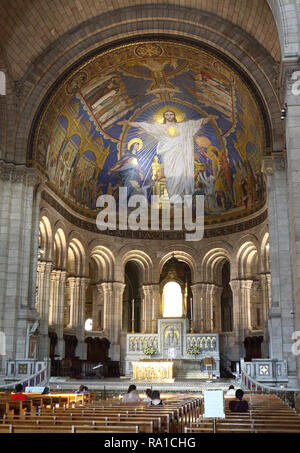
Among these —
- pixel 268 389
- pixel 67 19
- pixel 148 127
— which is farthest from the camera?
pixel 148 127

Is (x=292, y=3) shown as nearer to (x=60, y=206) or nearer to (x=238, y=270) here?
(x=60, y=206)

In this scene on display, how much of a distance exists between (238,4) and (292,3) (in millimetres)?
8263

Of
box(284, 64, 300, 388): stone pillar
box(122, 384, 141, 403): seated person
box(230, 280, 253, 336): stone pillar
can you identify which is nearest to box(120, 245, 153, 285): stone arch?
box(230, 280, 253, 336): stone pillar

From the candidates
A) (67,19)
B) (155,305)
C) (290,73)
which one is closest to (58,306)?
(155,305)

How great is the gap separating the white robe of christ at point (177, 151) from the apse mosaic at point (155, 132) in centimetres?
6

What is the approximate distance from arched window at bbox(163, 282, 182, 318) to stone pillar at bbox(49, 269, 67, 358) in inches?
310

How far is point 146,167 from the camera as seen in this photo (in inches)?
1302

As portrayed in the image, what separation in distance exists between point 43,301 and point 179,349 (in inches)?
305

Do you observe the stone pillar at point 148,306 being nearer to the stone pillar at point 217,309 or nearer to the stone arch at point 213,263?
the stone arch at point 213,263

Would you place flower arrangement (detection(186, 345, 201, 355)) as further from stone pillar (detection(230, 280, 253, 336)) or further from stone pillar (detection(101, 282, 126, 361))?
stone pillar (detection(101, 282, 126, 361))

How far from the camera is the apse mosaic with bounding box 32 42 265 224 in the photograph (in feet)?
83.9

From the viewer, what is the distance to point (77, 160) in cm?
2977

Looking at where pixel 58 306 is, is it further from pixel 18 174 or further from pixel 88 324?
pixel 88 324
